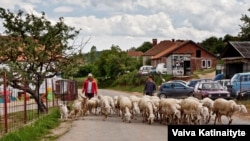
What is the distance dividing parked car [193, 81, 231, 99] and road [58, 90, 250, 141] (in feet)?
31.7

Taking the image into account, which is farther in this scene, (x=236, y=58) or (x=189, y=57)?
(x=189, y=57)

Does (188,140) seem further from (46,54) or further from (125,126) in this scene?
(46,54)

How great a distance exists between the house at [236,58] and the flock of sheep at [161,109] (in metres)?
29.6

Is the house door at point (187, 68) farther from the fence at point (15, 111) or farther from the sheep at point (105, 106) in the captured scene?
the fence at point (15, 111)

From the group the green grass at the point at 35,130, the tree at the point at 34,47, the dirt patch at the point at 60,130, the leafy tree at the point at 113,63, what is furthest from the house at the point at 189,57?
the green grass at the point at 35,130

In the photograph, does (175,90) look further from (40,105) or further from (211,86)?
(40,105)

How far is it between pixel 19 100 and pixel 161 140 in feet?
18.9

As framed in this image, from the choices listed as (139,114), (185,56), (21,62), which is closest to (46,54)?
(21,62)

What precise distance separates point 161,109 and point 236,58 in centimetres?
3390

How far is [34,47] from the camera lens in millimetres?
25531

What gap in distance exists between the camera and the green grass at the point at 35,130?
13.9 m

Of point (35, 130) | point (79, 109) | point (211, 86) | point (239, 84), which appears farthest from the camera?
point (239, 84)

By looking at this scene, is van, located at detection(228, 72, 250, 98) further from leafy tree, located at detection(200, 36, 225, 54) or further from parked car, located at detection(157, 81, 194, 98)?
leafy tree, located at detection(200, 36, 225, 54)

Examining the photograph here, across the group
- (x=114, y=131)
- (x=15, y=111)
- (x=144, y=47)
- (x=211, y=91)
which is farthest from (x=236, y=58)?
(x=144, y=47)
